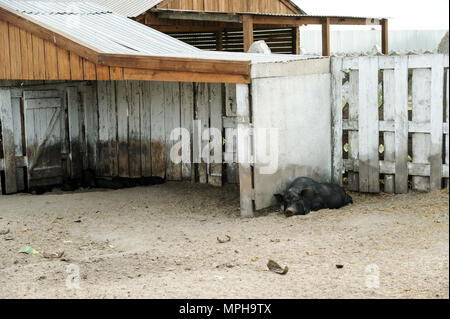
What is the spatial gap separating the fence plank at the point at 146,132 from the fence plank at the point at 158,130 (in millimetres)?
71

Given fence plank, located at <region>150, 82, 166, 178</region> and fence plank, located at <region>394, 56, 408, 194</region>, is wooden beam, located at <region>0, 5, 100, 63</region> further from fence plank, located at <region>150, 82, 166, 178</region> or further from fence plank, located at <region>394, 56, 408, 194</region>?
fence plank, located at <region>394, 56, 408, 194</region>

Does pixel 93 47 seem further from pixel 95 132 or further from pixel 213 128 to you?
pixel 95 132

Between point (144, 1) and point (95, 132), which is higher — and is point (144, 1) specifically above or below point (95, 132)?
above

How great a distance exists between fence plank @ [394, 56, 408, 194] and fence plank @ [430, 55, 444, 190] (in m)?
0.37

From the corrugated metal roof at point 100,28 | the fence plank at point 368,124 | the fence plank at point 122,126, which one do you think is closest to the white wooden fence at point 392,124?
the fence plank at point 368,124

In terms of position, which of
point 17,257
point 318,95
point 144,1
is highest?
point 144,1

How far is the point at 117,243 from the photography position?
8.58 m

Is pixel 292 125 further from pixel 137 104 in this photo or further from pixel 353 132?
pixel 137 104

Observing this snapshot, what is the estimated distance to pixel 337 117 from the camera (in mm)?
10562

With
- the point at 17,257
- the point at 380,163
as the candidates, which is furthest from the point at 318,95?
the point at 17,257

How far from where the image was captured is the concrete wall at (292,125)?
9.62 metres

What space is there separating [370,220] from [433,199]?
3.93 feet

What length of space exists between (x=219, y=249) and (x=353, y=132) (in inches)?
135
